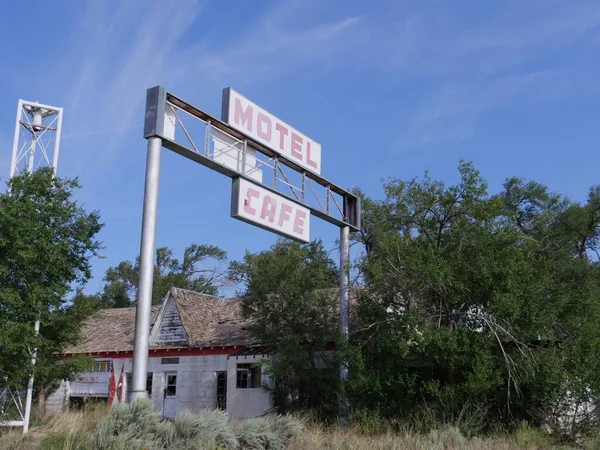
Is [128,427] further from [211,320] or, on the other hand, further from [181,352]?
[211,320]

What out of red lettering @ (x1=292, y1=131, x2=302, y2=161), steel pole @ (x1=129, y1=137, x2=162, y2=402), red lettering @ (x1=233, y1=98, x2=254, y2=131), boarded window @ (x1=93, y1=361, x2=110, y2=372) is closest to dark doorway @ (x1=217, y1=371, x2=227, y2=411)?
boarded window @ (x1=93, y1=361, x2=110, y2=372)

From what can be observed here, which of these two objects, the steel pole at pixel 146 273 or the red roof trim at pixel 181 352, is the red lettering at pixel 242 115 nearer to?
the steel pole at pixel 146 273

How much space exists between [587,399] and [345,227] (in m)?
8.12

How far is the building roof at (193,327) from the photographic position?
1095 inches

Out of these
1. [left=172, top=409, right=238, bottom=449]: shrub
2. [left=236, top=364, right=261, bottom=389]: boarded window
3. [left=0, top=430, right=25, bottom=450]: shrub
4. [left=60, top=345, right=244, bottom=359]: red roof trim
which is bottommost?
[left=0, top=430, right=25, bottom=450]: shrub

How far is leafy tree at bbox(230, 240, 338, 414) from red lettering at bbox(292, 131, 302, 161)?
18.2ft

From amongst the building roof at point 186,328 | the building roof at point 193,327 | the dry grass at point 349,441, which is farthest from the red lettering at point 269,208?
the building roof at point 193,327

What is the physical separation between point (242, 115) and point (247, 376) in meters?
13.1

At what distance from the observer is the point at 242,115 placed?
635 inches

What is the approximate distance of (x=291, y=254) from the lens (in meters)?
23.4

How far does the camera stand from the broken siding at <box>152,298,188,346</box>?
93.6 feet

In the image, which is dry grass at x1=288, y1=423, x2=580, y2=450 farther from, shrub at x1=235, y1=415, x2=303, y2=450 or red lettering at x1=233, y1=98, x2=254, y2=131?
red lettering at x1=233, y1=98, x2=254, y2=131

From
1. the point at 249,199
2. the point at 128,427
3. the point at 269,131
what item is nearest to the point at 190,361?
the point at 269,131

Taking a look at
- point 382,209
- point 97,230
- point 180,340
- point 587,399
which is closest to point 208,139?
point 97,230
